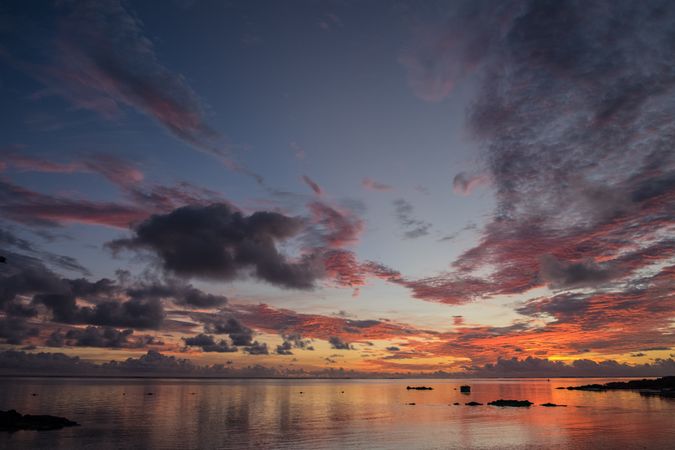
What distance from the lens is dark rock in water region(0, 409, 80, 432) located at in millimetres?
84756

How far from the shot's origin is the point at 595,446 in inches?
2734

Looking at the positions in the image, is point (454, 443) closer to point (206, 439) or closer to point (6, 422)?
point (206, 439)

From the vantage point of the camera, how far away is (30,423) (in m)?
87.4

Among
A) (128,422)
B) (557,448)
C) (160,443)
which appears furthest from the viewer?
(128,422)

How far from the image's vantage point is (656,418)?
108750 mm

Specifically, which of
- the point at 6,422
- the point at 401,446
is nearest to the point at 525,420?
the point at 401,446

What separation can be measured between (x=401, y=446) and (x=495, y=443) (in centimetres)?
1643

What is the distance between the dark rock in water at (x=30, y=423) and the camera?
8476cm

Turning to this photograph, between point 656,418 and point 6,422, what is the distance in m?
146

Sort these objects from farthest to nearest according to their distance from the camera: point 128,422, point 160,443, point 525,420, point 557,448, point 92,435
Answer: point 525,420 → point 128,422 → point 92,435 → point 160,443 → point 557,448

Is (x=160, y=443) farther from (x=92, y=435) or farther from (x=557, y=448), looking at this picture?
(x=557, y=448)

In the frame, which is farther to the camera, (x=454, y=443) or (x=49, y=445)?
(x=454, y=443)

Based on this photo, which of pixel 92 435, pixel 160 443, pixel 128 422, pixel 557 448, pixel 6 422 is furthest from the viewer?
pixel 128 422

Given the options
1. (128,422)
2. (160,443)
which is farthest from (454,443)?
(128,422)
